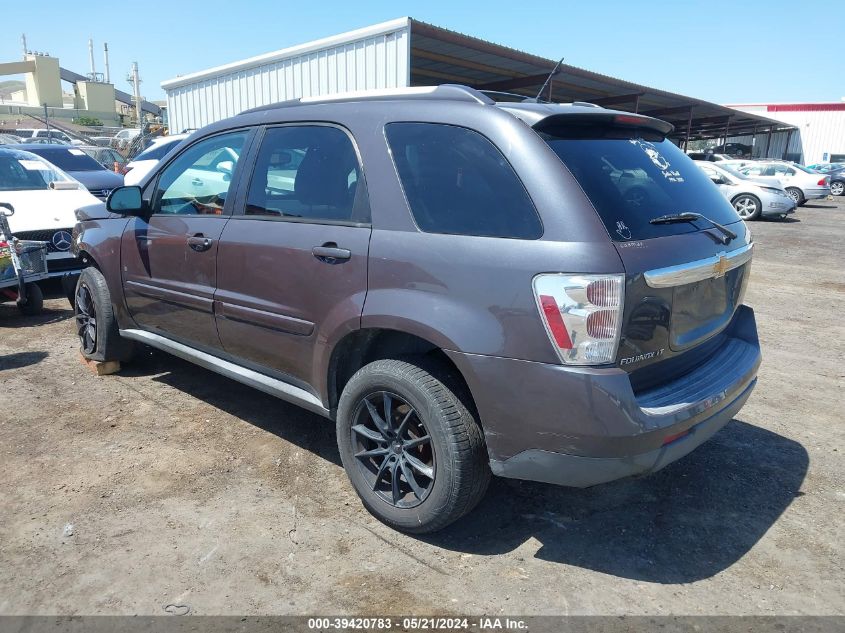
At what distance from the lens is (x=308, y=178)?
10.9ft

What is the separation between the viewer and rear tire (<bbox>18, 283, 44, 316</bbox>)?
21.5 ft

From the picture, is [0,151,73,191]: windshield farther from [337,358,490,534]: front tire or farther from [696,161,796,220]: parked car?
[696,161,796,220]: parked car

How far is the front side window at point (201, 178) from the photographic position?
3.78 meters

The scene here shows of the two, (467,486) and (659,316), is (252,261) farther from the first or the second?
(659,316)

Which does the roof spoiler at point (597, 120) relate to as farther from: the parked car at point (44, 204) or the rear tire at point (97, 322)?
the parked car at point (44, 204)

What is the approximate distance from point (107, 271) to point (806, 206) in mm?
25633

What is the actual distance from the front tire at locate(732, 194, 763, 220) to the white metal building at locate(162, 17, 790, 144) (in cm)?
518

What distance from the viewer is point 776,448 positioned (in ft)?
12.5

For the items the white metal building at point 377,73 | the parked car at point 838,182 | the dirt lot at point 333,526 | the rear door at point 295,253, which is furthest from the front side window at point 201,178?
the parked car at point 838,182

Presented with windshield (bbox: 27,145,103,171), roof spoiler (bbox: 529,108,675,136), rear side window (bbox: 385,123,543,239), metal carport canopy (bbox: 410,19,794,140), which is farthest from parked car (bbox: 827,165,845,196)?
rear side window (bbox: 385,123,543,239)

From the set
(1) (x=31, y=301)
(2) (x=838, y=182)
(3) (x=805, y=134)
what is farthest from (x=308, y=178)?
(3) (x=805, y=134)

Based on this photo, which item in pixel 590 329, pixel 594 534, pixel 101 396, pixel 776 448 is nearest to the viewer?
pixel 590 329

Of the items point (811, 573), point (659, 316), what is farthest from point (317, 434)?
point (811, 573)

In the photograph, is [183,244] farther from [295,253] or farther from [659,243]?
[659,243]
